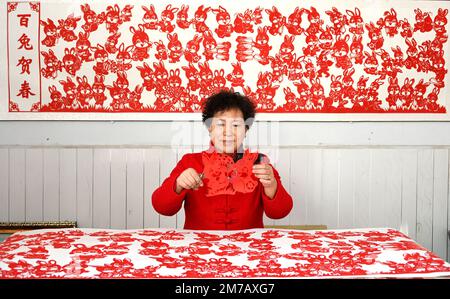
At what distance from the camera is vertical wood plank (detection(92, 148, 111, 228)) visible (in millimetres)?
1519

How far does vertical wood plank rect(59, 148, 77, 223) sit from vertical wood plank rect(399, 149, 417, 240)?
92 cm

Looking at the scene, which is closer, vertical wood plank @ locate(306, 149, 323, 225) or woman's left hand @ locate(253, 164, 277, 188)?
woman's left hand @ locate(253, 164, 277, 188)

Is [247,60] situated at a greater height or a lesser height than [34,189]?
greater

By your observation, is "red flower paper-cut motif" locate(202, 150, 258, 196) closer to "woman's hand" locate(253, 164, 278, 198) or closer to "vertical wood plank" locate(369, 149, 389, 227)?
"woman's hand" locate(253, 164, 278, 198)

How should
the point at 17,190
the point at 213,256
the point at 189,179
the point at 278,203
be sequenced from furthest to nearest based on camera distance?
the point at 17,190, the point at 278,203, the point at 189,179, the point at 213,256

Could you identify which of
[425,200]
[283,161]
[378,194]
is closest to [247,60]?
[283,161]

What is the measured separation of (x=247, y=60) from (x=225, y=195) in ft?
1.97

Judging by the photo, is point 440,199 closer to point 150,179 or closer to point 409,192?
point 409,192

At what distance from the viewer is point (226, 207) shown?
1033mm

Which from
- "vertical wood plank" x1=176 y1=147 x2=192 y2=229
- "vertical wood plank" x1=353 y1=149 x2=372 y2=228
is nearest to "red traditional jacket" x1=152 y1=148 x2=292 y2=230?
"vertical wood plank" x1=176 y1=147 x2=192 y2=229

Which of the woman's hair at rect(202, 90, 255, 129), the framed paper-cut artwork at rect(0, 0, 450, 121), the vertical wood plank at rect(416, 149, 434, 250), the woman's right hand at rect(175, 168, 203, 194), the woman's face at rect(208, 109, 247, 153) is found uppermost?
the framed paper-cut artwork at rect(0, 0, 450, 121)

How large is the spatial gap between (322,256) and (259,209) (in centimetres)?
31

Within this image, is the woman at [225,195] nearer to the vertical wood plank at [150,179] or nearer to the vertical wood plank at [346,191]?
the vertical wood plank at [150,179]
